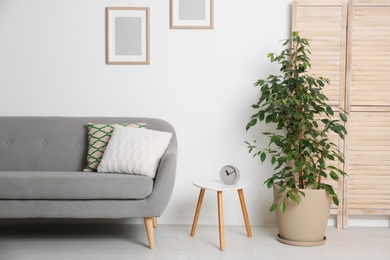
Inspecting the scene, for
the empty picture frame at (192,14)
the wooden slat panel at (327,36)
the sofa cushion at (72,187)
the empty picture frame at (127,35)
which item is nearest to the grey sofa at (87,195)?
the sofa cushion at (72,187)

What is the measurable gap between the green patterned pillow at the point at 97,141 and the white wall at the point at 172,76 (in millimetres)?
323

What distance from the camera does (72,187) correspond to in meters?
3.04

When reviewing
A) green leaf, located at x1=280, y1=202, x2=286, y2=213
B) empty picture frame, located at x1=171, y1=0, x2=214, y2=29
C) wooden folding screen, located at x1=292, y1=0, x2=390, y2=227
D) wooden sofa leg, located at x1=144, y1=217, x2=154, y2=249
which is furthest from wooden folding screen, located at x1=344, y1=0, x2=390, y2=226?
wooden sofa leg, located at x1=144, y1=217, x2=154, y2=249

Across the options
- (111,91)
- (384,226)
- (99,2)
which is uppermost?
(99,2)

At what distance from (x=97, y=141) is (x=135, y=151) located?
39 centimetres

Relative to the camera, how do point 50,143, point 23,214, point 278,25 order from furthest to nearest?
1. point 278,25
2. point 50,143
3. point 23,214

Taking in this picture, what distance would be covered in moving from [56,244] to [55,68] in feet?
4.48

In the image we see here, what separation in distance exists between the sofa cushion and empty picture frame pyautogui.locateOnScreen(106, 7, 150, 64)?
1134mm

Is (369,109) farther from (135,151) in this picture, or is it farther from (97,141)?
(97,141)

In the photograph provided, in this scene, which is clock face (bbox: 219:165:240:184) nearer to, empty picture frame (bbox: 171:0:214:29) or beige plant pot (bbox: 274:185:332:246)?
beige plant pot (bbox: 274:185:332:246)

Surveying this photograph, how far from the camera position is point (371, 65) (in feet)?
12.1

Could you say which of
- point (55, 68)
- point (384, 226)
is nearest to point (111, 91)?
point (55, 68)

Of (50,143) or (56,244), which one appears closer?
(56,244)

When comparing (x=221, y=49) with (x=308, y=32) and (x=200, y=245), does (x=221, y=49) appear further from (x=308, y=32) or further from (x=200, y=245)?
(x=200, y=245)
